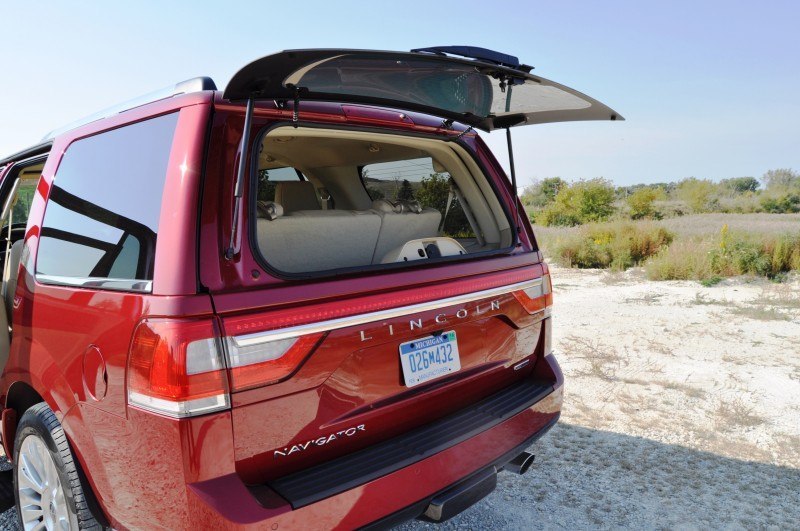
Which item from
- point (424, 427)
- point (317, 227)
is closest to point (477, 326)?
point (424, 427)

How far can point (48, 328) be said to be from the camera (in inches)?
84.7

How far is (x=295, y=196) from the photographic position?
12.6 feet

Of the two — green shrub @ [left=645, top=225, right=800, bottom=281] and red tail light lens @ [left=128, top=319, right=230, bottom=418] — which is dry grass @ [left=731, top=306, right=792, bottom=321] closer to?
green shrub @ [left=645, top=225, right=800, bottom=281]

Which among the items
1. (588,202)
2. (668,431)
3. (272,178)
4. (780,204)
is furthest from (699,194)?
(272,178)

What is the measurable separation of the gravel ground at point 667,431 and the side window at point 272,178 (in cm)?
229

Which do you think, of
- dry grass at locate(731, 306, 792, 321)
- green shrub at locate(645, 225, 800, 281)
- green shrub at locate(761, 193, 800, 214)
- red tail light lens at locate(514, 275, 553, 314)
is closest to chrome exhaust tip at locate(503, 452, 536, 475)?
red tail light lens at locate(514, 275, 553, 314)

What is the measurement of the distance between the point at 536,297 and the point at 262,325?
1.51 m

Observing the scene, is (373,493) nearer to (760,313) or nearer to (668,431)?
(668,431)

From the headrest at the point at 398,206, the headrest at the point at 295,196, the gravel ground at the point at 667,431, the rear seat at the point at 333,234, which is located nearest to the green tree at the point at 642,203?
the gravel ground at the point at 667,431

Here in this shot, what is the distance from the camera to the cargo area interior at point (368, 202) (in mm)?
2338

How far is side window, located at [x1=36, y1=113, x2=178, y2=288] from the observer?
1819 millimetres

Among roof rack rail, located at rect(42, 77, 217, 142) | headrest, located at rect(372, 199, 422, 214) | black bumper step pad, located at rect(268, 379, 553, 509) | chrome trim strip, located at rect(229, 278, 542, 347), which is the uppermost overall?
roof rack rail, located at rect(42, 77, 217, 142)

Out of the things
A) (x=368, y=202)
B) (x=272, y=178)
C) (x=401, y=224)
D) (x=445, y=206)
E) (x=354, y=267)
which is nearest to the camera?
(x=354, y=267)

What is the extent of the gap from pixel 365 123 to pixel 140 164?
0.90 m
